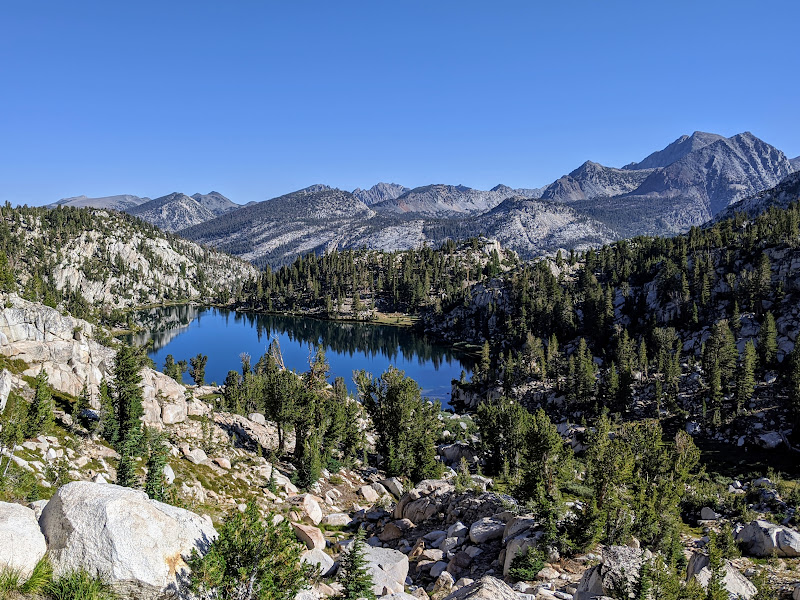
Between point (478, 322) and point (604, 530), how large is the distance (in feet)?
499

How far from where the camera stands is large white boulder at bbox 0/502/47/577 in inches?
397

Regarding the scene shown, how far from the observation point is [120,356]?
37.2m

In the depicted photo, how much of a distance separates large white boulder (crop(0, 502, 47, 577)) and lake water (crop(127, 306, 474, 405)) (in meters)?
102

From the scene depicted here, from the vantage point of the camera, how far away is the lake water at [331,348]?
133m

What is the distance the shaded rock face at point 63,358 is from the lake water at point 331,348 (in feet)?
240

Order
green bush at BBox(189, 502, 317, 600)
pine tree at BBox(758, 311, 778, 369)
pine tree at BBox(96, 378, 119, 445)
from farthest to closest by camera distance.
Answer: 1. pine tree at BBox(758, 311, 778, 369)
2. pine tree at BBox(96, 378, 119, 445)
3. green bush at BBox(189, 502, 317, 600)

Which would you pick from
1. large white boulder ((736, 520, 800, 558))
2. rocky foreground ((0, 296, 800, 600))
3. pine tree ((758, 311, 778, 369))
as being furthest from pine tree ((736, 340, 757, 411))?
large white boulder ((736, 520, 800, 558))

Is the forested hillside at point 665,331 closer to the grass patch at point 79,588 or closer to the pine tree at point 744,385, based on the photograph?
the pine tree at point 744,385

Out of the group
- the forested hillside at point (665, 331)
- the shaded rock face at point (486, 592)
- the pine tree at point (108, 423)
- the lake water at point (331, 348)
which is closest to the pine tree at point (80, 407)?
the pine tree at point (108, 423)

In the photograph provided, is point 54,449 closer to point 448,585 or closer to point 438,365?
point 448,585

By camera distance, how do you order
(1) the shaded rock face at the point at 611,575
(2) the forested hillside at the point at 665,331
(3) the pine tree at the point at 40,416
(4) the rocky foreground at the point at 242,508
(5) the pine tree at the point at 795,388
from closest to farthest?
(4) the rocky foreground at the point at 242,508
(1) the shaded rock face at the point at 611,575
(3) the pine tree at the point at 40,416
(5) the pine tree at the point at 795,388
(2) the forested hillside at the point at 665,331

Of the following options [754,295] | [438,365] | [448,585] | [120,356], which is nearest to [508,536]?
[448,585]

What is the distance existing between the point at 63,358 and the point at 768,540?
5559cm

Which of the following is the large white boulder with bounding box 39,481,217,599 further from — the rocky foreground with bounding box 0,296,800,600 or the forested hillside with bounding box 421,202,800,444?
the forested hillside with bounding box 421,202,800,444
